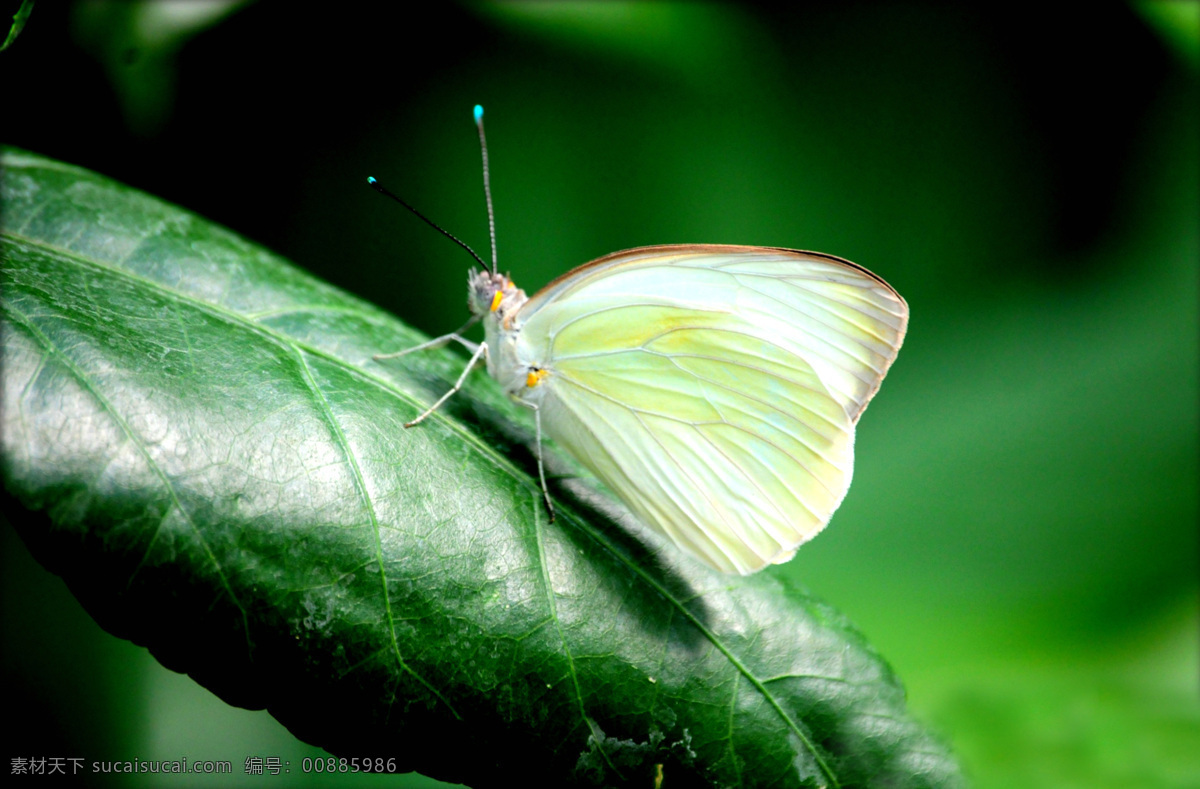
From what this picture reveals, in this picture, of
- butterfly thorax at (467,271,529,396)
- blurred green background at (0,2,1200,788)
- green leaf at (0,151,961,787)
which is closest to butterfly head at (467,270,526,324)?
butterfly thorax at (467,271,529,396)

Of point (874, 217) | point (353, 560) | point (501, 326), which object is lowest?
point (353, 560)

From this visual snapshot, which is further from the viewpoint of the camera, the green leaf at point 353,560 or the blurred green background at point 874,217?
the blurred green background at point 874,217

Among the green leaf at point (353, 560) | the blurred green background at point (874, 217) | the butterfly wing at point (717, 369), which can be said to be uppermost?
the blurred green background at point (874, 217)

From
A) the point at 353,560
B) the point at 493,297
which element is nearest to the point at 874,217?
the point at 493,297

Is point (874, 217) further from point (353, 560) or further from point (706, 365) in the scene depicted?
point (353, 560)

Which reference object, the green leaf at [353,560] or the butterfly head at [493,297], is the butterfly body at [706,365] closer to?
the butterfly head at [493,297]

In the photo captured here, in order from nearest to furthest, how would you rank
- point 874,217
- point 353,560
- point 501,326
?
point 353,560 < point 501,326 < point 874,217

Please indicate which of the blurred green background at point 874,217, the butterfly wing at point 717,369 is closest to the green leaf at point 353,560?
the butterfly wing at point 717,369

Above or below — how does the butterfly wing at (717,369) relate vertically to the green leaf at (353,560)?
above
